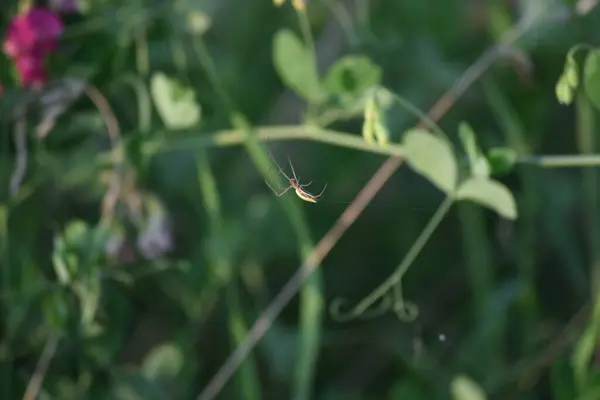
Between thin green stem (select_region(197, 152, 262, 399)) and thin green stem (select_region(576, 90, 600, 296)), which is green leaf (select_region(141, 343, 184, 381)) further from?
thin green stem (select_region(576, 90, 600, 296))

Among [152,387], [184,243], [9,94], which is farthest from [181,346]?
[9,94]

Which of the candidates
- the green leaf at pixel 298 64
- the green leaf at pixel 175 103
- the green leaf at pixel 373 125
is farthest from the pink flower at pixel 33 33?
the green leaf at pixel 373 125

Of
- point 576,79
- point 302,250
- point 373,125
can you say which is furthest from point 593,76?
point 302,250

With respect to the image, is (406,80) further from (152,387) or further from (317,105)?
(152,387)

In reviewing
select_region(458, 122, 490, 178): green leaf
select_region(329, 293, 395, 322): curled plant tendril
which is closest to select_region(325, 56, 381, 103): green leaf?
select_region(458, 122, 490, 178): green leaf

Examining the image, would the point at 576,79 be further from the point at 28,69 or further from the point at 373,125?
the point at 28,69

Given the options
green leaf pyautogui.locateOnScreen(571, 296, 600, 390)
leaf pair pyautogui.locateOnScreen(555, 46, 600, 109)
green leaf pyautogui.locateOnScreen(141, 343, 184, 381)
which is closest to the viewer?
leaf pair pyautogui.locateOnScreen(555, 46, 600, 109)
